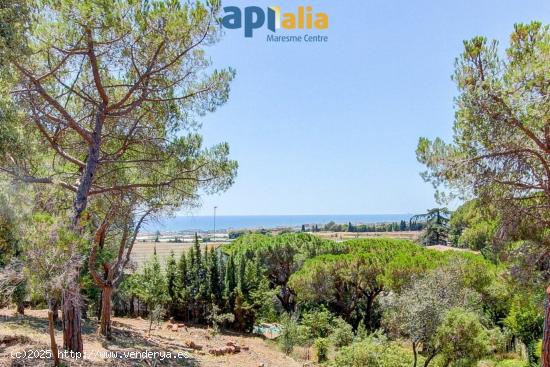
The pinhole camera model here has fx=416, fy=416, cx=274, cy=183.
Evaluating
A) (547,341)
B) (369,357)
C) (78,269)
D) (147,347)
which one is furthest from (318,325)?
(78,269)

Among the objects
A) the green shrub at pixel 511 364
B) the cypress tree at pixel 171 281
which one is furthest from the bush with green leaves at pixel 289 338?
the green shrub at pixel 511 364

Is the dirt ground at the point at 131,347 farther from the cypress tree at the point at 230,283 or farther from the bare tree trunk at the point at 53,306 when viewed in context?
the cypress tree at the point at 230,283

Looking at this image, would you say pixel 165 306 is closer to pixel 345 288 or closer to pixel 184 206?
pixel 345 288

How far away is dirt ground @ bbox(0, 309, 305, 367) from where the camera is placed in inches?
222

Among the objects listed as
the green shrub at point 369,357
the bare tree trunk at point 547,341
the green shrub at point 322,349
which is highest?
the bare tree trunk at point 547,341

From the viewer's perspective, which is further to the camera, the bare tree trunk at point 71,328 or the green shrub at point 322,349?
the green shrub at point 322,349

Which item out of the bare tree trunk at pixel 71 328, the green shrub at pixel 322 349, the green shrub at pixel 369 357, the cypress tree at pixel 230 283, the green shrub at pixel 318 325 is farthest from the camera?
the cypress tree at pixel 230 283

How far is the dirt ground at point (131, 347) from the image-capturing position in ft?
18.5

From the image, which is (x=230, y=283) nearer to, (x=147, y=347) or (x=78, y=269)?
(x=147, y=347)

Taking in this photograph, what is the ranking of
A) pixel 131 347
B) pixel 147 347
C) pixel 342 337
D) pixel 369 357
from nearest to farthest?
pixel 369 357 → pixel 131 347 → pixel 147 347 → pixel 342 337

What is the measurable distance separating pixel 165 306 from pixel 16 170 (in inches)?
453

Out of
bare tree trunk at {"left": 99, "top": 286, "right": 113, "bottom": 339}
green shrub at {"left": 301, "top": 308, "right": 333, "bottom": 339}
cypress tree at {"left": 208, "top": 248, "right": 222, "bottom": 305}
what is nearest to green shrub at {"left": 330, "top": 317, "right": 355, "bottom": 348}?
green shrub at {"left": 301, "top": 308, "right": 333, "bottom": 339}

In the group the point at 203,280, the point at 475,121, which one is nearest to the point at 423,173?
the point at 475,121

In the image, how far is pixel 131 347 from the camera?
8.40 metres
